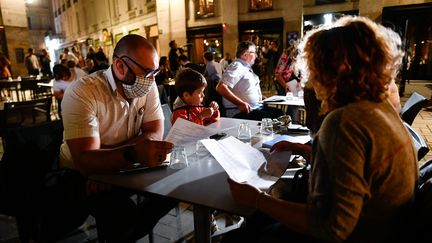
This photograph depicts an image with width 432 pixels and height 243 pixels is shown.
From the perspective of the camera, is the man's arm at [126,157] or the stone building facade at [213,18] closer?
the man's arm at [126,157]

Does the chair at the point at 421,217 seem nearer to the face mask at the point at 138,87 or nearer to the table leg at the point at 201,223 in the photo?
the table leg at the point at 201,223

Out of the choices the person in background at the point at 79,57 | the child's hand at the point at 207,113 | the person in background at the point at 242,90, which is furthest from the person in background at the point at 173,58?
the person in background at the point at 79,57

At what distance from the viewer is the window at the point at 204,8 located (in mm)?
14719

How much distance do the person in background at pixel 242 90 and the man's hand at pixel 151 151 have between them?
2709mm

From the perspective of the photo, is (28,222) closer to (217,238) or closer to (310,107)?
(217,238)

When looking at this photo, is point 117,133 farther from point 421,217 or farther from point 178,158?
point 421,217

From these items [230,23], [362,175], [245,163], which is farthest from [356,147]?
[230,23]

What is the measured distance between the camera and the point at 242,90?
4535mm

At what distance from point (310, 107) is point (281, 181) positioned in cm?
61

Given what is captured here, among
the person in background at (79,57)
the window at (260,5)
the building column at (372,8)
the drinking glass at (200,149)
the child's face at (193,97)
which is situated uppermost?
the window at (260,5)

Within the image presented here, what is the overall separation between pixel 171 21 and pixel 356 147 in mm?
16237

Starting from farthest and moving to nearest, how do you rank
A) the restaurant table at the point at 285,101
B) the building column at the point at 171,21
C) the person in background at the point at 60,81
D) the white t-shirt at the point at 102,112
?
the building column at the point at 171,21, the person in background at the point at 60,81, the restaurant table at the point at 285,101, the white t-shirt at the point at 102,112

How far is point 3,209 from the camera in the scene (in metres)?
1.96

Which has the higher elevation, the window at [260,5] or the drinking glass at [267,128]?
the window at [260,5]
